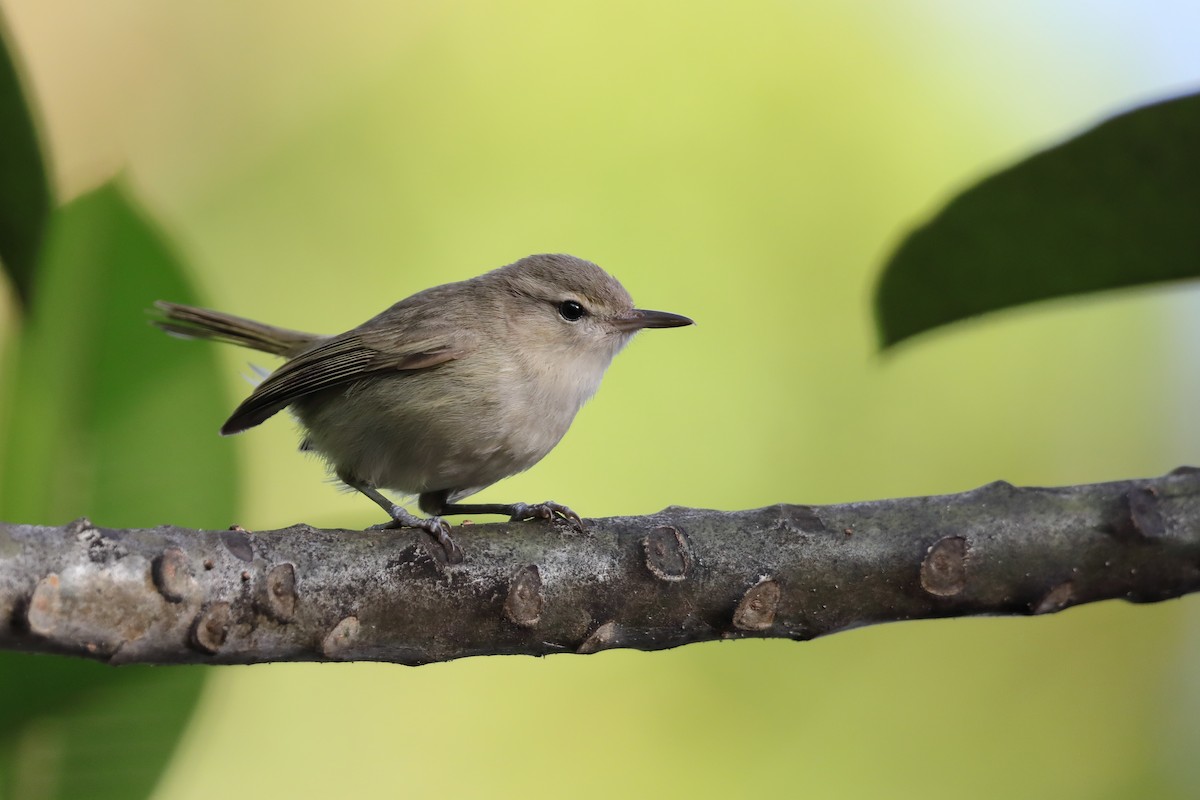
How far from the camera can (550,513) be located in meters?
2.02

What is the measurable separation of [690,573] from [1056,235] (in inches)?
36.9

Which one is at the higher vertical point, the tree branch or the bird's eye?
the bird's eye

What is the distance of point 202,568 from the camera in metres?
1.51

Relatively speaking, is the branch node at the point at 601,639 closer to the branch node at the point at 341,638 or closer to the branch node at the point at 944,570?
the branch node at the point at 341,638

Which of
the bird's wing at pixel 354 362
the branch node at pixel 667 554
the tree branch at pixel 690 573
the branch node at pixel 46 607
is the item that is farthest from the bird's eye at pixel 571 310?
the branch node at pixel 46 607

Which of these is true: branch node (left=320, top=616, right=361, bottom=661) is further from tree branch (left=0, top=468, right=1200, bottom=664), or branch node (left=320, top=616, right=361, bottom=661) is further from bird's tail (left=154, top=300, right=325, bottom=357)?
bird's tail (left=154, top=300, right=325, bottom=357)

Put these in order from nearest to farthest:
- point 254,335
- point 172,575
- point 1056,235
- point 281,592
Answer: point 172,575, point 281,592, point 1056,235, point 254,335

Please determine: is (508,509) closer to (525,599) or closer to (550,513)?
(550,513)

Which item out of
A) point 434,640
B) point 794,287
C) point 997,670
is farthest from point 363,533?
point 997,670

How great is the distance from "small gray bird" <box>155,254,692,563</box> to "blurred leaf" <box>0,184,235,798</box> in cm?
49

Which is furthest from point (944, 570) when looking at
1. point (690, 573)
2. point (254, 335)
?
point (254, 335)

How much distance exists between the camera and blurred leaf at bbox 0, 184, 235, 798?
62.5 inches

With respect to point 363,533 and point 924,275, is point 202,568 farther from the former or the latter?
point 924,275

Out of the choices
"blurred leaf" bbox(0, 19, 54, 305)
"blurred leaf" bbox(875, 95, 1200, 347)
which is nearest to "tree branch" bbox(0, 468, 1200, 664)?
"blurred leaf" bbox(875, 95, 1200, 347)
